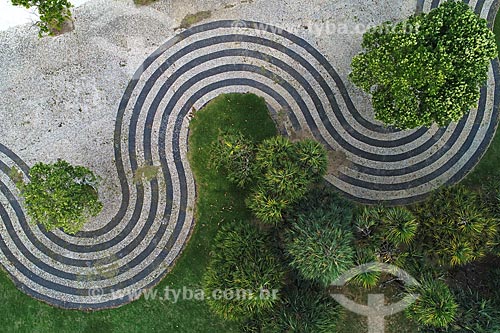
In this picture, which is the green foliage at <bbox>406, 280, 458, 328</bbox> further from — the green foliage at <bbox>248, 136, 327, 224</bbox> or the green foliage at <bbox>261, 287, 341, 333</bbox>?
the green foliage at <bbox>248, 136, 327, 224</bbox>

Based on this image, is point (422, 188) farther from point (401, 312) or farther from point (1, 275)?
point (1, 275)

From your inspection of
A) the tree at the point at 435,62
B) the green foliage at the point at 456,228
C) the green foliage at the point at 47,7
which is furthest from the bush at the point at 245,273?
the green foliage at the point at 47,7

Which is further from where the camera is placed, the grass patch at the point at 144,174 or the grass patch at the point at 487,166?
the grass patch at the point at 487,166

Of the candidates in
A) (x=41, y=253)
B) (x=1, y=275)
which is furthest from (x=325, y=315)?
(x=1, y=275)

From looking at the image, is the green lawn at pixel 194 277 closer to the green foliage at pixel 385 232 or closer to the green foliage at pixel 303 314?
the green foliage at pixel 303 314

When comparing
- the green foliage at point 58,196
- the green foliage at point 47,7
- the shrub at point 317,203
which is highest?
the green foliage at point 47,7

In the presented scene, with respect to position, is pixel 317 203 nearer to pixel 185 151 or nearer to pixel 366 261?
pixel 366 261
